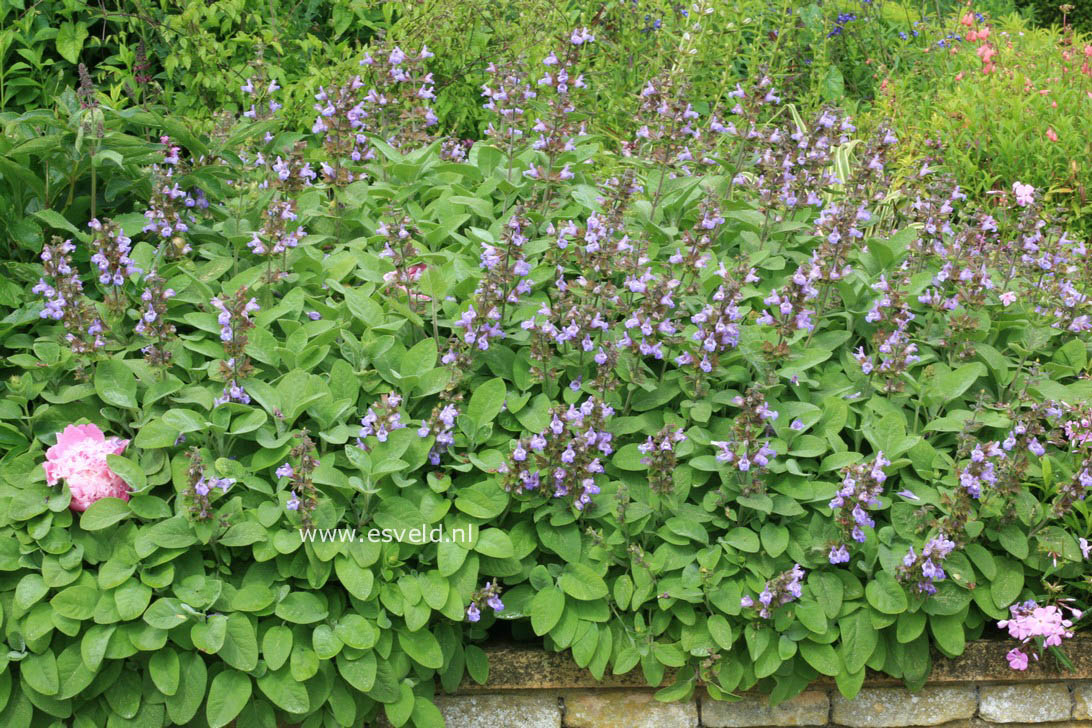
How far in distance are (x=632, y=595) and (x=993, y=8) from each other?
705 centimetres

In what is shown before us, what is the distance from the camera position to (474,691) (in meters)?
2.89

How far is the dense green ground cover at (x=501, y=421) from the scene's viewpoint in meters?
2.66

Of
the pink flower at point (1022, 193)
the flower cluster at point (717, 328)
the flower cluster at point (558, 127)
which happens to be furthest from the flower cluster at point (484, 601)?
the pink flower at point (1022, 193)

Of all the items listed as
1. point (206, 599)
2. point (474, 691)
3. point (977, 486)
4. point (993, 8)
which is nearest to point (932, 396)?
point (977, 486)

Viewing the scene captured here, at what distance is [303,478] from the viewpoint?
267cm

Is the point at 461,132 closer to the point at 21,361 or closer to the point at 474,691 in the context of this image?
the point at 21,361

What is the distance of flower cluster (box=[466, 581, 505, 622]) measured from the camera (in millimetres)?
2703

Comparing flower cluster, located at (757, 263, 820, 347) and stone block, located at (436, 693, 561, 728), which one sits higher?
flower cluster, located at (757, 263, 820, 347)

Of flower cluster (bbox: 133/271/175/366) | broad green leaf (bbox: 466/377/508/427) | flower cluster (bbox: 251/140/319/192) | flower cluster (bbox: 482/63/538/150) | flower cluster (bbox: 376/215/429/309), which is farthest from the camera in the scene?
flower cluster (bbox: 482/63/538/150)

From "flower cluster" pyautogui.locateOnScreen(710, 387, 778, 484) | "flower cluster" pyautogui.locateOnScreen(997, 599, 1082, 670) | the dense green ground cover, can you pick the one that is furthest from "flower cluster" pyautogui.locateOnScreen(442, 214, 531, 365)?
"flower cluster" pyautogui.locateOnScreen(997, 599, 1082, 670)

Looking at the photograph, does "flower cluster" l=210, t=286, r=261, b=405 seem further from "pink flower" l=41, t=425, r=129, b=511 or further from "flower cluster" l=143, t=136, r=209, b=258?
"flower cluster" l=143, t=136, r=209, b=258

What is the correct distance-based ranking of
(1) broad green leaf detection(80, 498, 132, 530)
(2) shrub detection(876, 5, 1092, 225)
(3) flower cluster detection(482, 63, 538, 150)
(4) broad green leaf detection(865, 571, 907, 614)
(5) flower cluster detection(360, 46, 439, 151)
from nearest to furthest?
(1) broad green leaf detection(80, 498, 132, 530) < (4) broad green leaf detection(865, 571, 907, 614) < (3) flower cluster detection(482, 63, 538, 150) < (5) flower cluster detection(360, 46, 439, 151) < (2) shrub detection(876, 5, 1092, 225)

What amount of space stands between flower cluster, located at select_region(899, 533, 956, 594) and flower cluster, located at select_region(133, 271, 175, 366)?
78.0 inches

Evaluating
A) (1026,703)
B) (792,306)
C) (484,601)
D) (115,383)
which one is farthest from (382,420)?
(1026,703)
